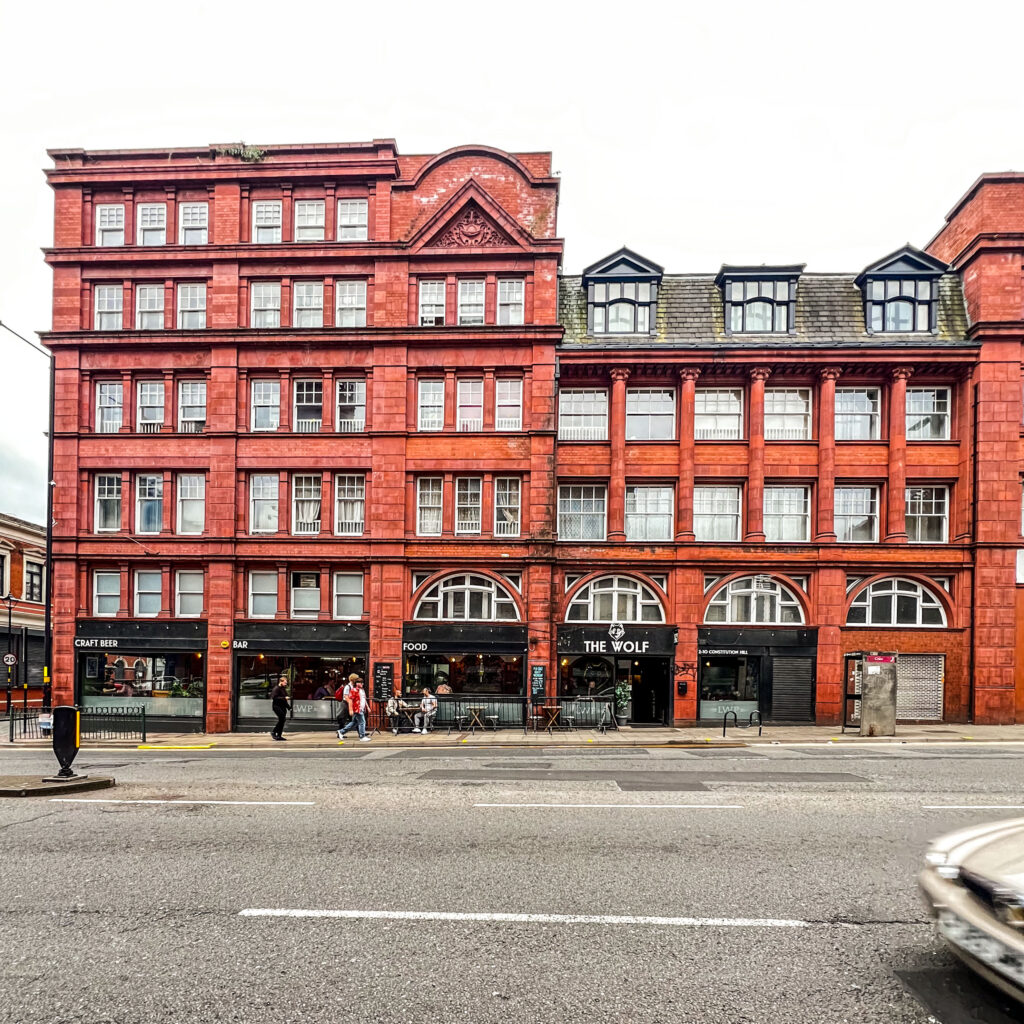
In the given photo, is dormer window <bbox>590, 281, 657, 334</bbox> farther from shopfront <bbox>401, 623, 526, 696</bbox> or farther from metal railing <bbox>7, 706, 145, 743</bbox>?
metal railing <bbox>7, 706, 145, 743</bbox>

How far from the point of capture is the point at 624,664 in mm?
23312

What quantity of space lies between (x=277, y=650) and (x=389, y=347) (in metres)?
11.2

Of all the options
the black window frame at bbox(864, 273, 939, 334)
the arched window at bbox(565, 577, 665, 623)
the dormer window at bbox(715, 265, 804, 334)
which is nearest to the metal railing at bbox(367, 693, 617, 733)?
the arched window at bbox(565, 577, 665, 623)

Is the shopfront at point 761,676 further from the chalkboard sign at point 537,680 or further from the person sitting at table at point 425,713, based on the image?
the person sitting at table at point 425,713

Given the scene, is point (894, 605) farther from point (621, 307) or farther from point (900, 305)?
point (621, 307)

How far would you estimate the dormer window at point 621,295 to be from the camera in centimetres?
2462

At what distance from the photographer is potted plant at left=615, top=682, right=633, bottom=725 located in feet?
73.6

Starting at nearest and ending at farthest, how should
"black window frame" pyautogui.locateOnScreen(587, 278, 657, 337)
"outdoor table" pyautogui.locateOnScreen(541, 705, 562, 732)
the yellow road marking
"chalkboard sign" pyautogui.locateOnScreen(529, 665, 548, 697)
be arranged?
the yellow road marking, "outdoor table" pyautogui.locateOnScreen(541, 705, 562, 732), "chalkboard sign" pyautogui.locateOnScreen(529, 665, 548, 697), "black window frame" pyautogui.locateOnScreen(587, 278, 657, 337)

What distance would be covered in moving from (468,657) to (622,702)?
5439mm

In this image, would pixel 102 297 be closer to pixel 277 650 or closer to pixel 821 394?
pixel 277 650

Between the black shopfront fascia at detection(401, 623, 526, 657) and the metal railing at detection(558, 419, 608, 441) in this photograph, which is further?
the metal railing at detection(558, 419, 608, 441)

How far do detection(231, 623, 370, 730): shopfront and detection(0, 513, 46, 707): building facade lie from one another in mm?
19487

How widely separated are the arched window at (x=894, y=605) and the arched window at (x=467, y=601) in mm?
11862

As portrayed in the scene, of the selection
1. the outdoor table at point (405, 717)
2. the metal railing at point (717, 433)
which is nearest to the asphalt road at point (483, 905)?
the outdoor table at point (405, 717)
